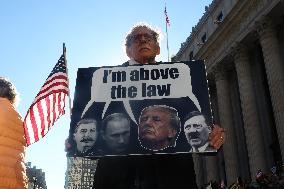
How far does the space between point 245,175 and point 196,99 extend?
87.5 feet

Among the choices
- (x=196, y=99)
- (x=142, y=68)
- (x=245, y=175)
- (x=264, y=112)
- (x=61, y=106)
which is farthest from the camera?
(x=245, y=175)

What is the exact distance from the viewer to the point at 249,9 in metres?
28.2

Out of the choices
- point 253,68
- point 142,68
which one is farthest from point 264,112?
point 142,68

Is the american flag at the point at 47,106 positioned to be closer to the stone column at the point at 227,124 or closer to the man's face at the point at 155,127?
the man's face at the point at 155,127

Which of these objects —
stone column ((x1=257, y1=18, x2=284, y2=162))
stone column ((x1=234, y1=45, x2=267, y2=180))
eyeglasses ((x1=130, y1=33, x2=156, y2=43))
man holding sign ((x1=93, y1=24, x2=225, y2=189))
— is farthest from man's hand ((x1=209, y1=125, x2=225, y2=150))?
stone column ((x1=234, y1=45, x2=267, y2=180))

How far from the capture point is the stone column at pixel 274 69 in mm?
23250

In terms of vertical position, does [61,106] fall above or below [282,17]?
below

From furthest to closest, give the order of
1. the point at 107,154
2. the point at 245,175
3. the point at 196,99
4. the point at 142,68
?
the point at 245,175
the point at 142,68
the point at 196,99
the point at 107,154

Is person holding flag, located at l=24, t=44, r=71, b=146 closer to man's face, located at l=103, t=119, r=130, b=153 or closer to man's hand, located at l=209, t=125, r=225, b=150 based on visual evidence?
man's face, located at l=103, t=119, r=130, b=153

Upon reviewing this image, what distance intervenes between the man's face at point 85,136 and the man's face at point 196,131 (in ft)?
3.38

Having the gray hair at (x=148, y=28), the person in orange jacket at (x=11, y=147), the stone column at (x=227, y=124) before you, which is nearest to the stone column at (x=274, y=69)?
the stone column at (x=227, y=124)

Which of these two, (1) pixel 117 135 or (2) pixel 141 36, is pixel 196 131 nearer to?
(1) pixel 117 135

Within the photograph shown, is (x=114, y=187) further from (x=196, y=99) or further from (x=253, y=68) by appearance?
(x=253, y=68)

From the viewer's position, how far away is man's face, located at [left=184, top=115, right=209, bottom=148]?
446 centimetres
